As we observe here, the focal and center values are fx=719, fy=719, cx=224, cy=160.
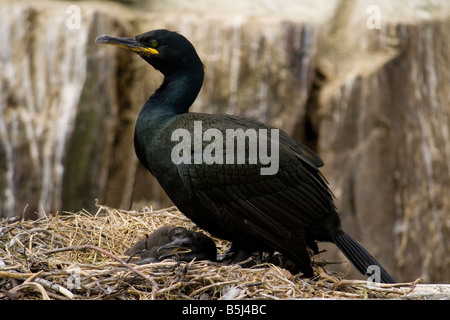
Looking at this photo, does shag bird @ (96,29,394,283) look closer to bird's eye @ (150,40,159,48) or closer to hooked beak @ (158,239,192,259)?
hooked beak @ (158,239,192,259)

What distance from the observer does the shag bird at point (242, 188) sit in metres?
4.44

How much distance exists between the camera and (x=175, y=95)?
4.94 metres

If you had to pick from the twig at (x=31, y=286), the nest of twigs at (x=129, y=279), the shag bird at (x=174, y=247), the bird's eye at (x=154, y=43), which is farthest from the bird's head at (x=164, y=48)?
the twig at (x=31, y=286)

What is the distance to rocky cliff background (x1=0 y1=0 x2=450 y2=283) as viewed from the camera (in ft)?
27.1

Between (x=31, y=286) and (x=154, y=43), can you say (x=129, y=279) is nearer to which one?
(x=31, y=286)

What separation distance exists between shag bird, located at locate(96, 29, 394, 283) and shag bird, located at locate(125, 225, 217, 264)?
4.3 inches

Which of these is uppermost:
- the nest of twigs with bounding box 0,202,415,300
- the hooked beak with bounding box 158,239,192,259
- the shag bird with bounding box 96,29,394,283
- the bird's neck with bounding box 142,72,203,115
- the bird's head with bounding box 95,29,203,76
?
the bird's head with bounding box 95,29,203,76

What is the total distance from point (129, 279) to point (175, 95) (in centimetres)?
156

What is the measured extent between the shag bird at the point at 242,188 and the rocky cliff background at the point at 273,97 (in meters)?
3.76

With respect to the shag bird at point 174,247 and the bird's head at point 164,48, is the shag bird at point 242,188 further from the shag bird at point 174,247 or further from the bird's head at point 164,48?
the bird's head at point 164,48

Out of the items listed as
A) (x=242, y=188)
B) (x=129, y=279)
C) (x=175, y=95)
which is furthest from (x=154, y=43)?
(x=129, y=279)

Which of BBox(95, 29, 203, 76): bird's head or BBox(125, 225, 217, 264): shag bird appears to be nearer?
BBox(125, 225, 217, 264): shag bird

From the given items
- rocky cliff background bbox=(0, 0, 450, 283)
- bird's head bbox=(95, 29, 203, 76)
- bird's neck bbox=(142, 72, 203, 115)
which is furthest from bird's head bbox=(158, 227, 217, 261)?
rocky cliff background bbox=(0, 0, 450, 283)
